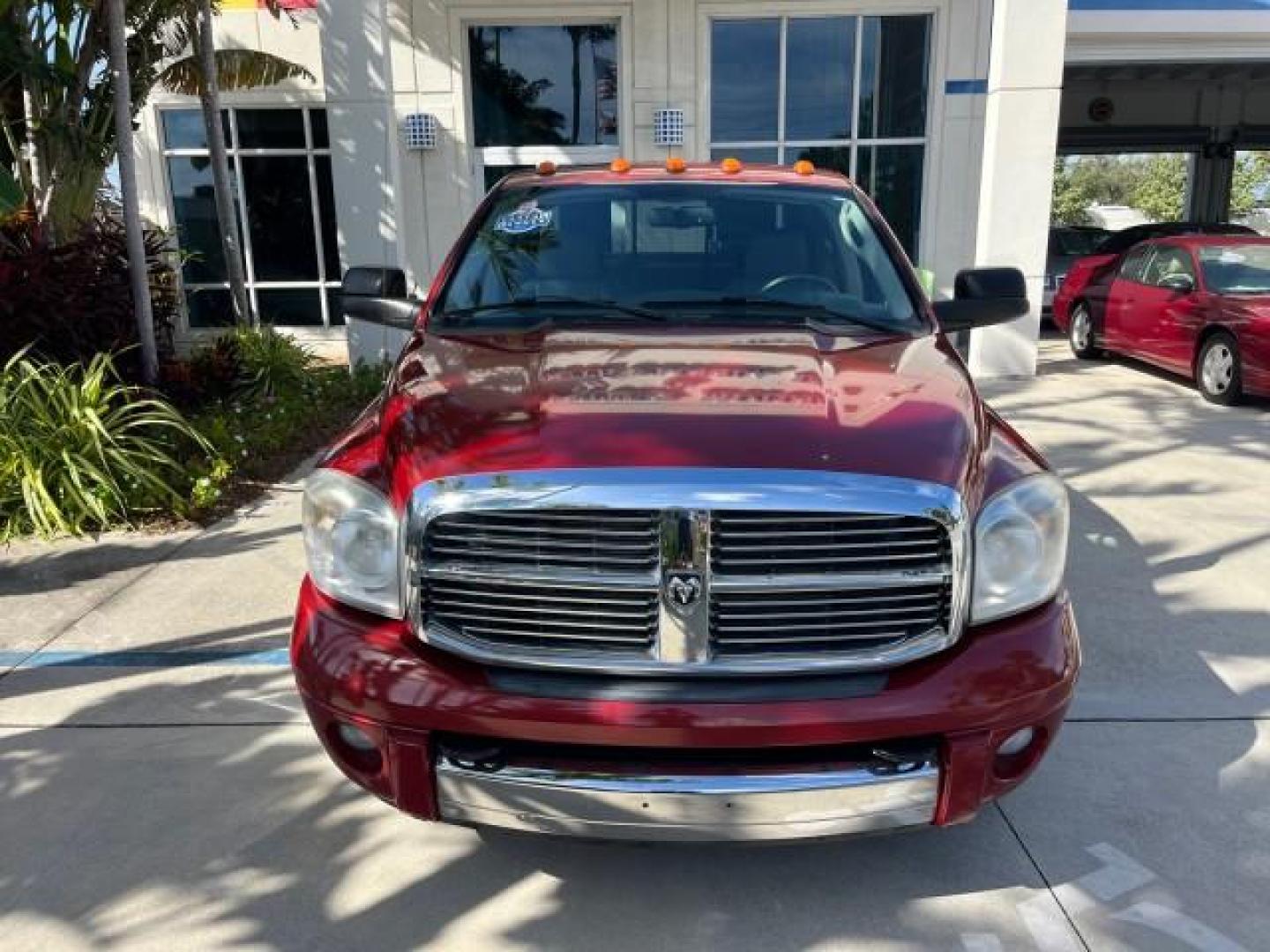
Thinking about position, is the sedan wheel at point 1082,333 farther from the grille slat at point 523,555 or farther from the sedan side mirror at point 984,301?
the grille slat at point 523,555

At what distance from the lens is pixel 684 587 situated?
7.56 ft

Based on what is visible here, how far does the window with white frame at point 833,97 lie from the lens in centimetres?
1160

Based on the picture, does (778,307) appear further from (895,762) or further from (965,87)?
(965,87)

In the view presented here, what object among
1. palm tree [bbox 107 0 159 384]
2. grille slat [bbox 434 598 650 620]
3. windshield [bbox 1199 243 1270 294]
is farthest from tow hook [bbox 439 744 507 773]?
windshield [bbox 1199 243 1270 294]

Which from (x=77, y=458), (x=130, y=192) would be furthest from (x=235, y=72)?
(x=77, y=458)

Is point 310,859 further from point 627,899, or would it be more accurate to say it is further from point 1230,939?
point 1230,939

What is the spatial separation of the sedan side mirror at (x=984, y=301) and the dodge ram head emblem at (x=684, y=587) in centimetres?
213

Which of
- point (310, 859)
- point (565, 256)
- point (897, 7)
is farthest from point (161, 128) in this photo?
point (310, 859)

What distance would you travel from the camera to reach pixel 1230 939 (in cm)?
253

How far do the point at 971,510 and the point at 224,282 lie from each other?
42.2 ft

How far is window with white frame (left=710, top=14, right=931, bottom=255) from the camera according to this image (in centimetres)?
1160

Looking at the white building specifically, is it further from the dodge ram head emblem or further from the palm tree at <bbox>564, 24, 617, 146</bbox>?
the dodge ram head emblem

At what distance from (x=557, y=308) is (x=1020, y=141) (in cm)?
838

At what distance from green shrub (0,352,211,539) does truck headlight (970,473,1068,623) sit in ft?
16.4
